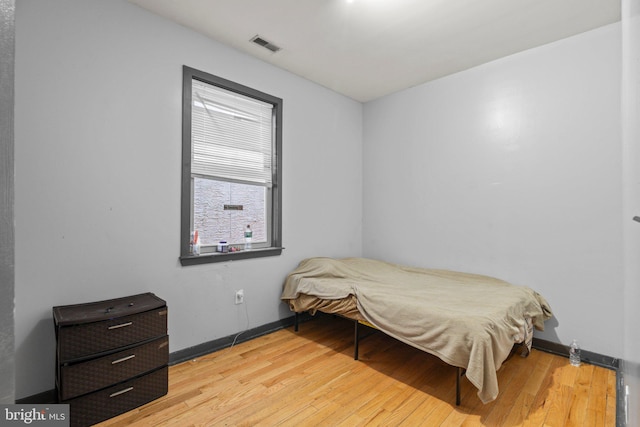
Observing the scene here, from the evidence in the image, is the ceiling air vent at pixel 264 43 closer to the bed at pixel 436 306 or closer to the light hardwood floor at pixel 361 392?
the bed at pixel 436 306

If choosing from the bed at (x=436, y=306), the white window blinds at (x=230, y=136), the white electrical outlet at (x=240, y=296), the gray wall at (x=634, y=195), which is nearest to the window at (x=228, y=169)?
the white window blinds at (x=230, y=136)

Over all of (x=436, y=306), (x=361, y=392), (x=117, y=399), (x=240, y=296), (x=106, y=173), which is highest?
(x=106, y=173)

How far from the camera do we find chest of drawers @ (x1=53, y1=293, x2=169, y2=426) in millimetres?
1616

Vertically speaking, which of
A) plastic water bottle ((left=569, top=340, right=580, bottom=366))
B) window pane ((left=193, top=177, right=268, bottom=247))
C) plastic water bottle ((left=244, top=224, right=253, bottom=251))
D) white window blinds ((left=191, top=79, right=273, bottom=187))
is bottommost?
plastic water bottle ((left=569, top=340, right=580, bottom=366))

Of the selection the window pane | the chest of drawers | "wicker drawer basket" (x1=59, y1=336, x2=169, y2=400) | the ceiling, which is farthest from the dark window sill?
the ceiling

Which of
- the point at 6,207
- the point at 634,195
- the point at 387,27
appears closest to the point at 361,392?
the point at 634,195

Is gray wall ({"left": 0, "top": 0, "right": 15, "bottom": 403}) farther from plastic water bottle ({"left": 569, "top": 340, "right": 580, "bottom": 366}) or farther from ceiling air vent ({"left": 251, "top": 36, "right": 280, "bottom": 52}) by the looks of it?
plastic water bottle ({"left": 569, "top": 340, "right": 580, "bottom": 366})

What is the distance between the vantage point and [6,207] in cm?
53

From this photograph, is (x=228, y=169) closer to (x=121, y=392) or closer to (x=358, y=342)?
(x=121, y=392)

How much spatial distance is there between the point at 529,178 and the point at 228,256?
2832mm

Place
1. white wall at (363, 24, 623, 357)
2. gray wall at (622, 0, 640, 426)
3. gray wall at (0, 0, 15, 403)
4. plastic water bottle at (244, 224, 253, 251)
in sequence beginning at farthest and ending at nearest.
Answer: plastic water bottle at (244, 224, 253, 251), white wall at (363, 24, 623, 357), gray wall at (622, 0, 640, 426), gray wall at (0, 0, 15, 403)

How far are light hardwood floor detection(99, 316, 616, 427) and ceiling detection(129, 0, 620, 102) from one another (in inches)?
106

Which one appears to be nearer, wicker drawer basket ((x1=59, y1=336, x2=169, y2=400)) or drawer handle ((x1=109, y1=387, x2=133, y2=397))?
wicker drawer basket ((x1=59, y1=336, x2=169, y2=400))

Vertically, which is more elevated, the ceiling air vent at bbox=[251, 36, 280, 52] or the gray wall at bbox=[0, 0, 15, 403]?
the ceiling air vent at bbox=[251, 36, 280, 52]
